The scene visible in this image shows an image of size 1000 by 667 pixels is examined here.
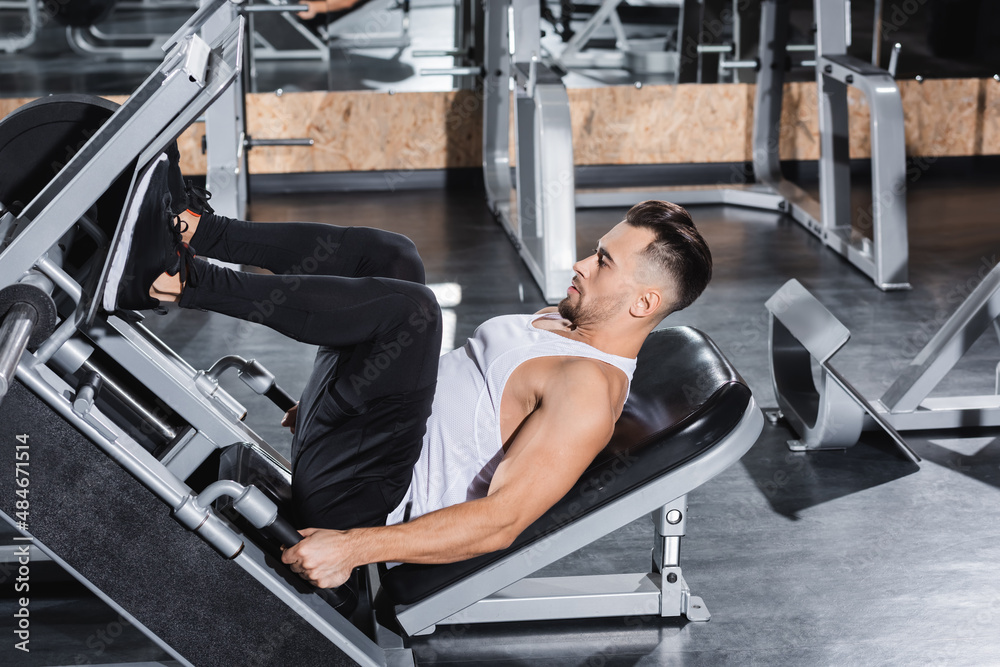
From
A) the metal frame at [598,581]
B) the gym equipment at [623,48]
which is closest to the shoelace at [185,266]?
the metal frame at [598,581]

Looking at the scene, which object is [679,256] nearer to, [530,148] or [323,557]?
[323,557]

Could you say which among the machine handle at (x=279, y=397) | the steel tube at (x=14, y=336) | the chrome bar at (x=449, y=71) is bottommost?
the machine handle at (x=279, y=397)

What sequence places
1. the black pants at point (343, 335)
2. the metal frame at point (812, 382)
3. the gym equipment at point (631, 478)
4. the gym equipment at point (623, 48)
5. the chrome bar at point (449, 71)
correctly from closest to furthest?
the black pants at point (343, 335) < the gym equipment at point (631, 478) < the metal frame at point (812, 382) < the chrome bar at point (449, 71) < the gym equipment at point (623, 48)

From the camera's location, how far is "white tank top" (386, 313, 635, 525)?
1558mm

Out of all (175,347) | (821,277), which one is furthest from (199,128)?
(821,277)

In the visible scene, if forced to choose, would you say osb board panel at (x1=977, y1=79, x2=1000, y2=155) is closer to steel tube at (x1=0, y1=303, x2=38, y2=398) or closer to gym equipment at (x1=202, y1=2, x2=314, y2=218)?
gym equipment at (x1=202, y1=2, x2=314, y2=218)

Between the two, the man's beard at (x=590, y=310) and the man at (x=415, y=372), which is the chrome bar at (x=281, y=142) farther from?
the man's beard at (x=590, y=310)

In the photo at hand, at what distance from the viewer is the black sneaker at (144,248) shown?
1254mm

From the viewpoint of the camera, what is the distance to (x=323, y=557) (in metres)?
1.42

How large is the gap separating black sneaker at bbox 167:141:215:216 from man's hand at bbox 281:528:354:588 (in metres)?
0.52

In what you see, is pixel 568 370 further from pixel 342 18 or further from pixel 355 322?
pixel 342 18

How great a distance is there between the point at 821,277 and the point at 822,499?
1.76m

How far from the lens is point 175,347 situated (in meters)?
3.16

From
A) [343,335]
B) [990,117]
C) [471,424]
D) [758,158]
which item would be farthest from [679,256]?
[990,117]
